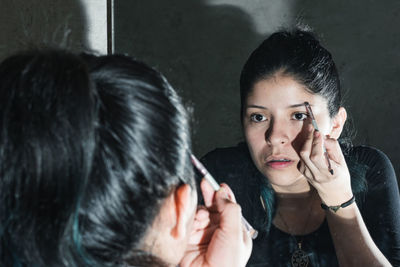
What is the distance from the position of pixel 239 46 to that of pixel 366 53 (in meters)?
0.21

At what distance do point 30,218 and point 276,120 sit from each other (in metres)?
0.42

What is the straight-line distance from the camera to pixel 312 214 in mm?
682

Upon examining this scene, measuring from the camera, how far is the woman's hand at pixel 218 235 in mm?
460

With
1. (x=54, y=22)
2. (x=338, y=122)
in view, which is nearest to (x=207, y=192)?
(x=338, y=122)

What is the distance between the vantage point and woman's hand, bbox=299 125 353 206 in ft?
2.06

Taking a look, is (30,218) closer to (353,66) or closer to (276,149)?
(276,149)

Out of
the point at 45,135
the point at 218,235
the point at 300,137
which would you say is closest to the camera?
the point at 45,135

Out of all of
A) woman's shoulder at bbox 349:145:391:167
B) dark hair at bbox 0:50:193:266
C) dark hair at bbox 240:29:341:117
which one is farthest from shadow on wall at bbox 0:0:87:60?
woman's shoulder at bbox 349:145:391:167

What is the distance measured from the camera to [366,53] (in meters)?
0.69

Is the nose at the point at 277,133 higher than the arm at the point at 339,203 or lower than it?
higher

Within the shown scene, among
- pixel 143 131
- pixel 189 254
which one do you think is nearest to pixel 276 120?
pixel 189 254

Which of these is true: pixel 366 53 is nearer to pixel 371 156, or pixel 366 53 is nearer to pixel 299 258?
pixel 371 156

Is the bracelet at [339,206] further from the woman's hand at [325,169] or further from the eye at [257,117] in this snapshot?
the eye at [257,117]

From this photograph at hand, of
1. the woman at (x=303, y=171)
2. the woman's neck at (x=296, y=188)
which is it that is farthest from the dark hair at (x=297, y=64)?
the woman's neck at (x=296, y=188)
